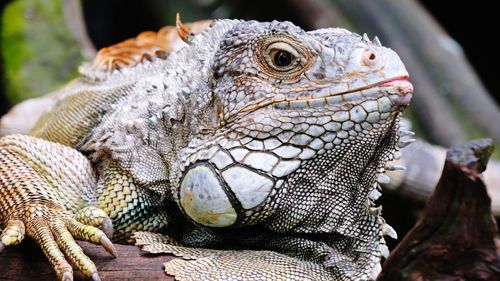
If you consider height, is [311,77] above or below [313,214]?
above

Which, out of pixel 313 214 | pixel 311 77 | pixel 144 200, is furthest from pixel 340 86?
pixel 144 200

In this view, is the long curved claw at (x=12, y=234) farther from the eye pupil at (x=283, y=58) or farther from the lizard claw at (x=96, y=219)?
the eye pupil at (x=283, y=58)

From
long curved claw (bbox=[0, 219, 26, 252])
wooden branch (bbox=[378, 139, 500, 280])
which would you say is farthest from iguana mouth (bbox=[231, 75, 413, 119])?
long curved claw (bbox=[0, 219, 26, 252])

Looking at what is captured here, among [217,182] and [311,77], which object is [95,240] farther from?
[311,77]

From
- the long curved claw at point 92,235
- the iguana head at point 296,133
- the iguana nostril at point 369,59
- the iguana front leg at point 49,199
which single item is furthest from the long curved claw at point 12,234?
the iguana nostril at point 369,59

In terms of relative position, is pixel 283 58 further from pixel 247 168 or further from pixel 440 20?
pixel 440 20

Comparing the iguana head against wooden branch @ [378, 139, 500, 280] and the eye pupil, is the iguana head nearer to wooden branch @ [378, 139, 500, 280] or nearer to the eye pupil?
the eye pupil
